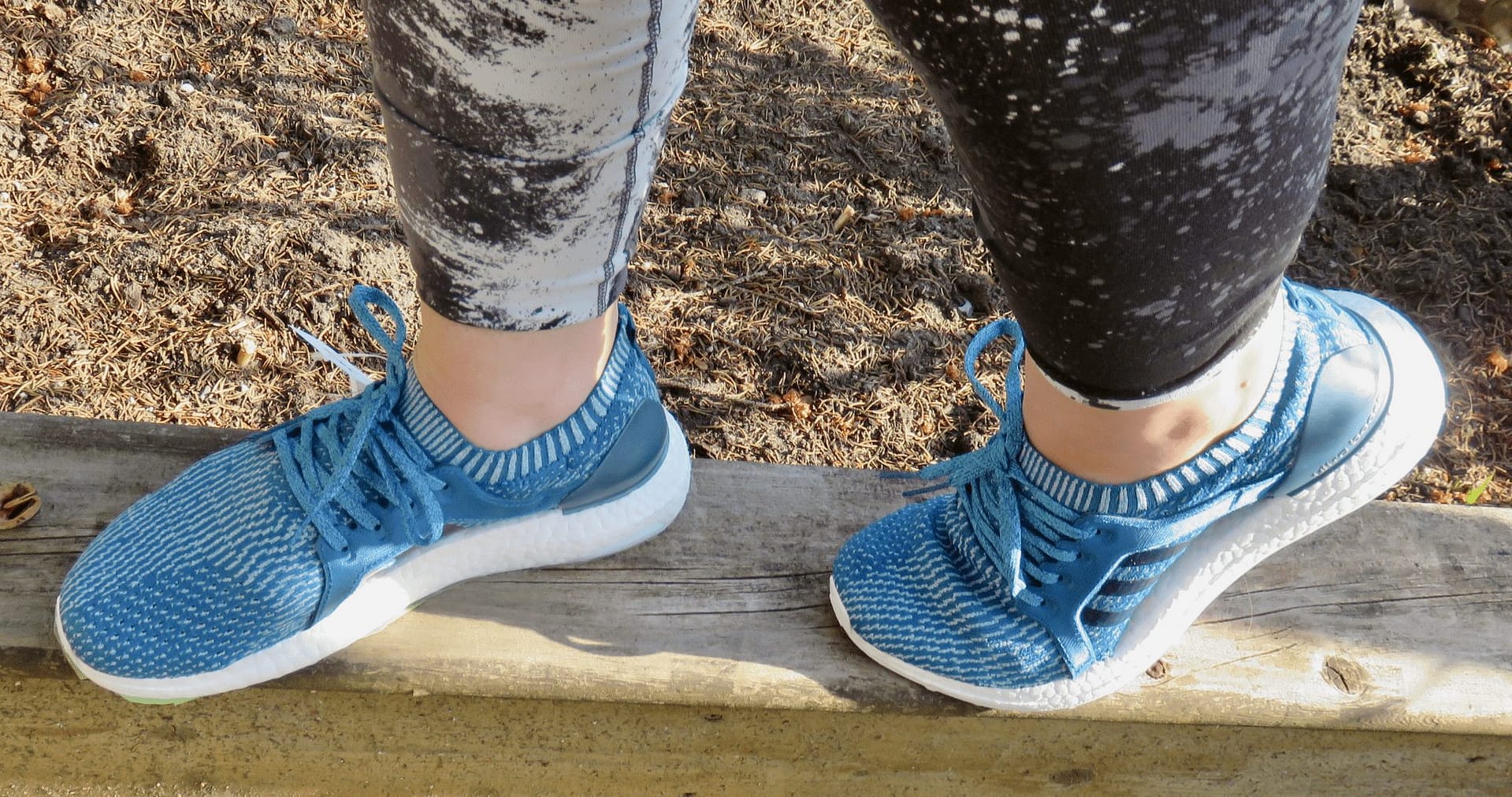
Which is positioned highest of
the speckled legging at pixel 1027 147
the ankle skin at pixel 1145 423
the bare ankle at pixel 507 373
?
the speckled legging at pixel 1027 147

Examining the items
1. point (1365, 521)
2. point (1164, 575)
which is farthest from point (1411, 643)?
point (1164, 575)

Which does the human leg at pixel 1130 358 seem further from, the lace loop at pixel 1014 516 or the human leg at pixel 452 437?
the human leg at pixel 452 437

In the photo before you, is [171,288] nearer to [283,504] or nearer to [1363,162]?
[283,504]

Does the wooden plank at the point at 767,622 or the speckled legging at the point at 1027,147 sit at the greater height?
the speckled legging at the point at 1027,147

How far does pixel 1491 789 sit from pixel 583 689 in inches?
50.4

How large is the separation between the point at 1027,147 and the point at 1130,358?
227 mm

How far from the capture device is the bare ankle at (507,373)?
1.14m

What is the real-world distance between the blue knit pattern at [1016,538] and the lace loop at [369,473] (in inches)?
20.6

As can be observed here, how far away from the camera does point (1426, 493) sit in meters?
2.19

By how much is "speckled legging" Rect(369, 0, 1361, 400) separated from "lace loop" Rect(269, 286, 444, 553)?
21 centimetres

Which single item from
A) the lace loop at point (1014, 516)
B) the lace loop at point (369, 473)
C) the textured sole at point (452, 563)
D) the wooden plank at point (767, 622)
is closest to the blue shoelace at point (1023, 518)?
the lace loop at point (1014, 516)

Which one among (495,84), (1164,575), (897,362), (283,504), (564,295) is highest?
(495,84)

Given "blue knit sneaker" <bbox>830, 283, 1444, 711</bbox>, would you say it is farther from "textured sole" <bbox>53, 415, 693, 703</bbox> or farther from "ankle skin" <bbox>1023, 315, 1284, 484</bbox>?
"textured sole" <bbox>53, 415, 693, 703</bbox>

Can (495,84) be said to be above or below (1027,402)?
above
